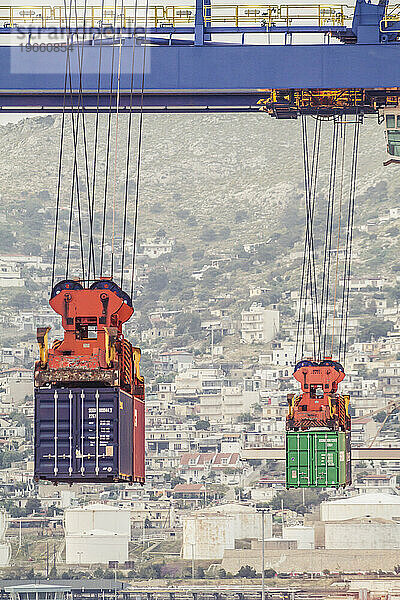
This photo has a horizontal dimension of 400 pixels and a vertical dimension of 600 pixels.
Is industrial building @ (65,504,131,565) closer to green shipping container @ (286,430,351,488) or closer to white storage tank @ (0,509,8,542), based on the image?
white storage tank @ (0,509,8,542)

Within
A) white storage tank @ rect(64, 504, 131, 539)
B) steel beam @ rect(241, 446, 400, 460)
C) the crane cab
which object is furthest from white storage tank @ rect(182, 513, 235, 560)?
the crane cab

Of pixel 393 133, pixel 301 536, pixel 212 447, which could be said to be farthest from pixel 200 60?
pixel 212 447

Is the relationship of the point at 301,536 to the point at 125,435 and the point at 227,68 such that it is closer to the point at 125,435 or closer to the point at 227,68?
the point at 227,68

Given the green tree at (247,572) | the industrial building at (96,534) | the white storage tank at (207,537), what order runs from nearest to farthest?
the green tree at (247,572) → the white storage tank at (207,537) → the industrial building at (96,534)

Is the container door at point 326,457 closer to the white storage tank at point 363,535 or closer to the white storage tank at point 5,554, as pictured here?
the white storage tank at point 363,535

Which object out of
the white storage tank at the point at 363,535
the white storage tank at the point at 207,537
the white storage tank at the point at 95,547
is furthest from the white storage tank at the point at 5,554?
the white storage tank at the point at 363,535

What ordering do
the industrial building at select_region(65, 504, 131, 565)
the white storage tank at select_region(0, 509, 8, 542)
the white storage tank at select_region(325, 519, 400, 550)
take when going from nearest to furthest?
the white storage tank at select_region(325, 519, 400, 550) → the industrial building at select_region(65, 504, 131, 565) → the white storage tank at select_region(0, 509, 8, 542)
